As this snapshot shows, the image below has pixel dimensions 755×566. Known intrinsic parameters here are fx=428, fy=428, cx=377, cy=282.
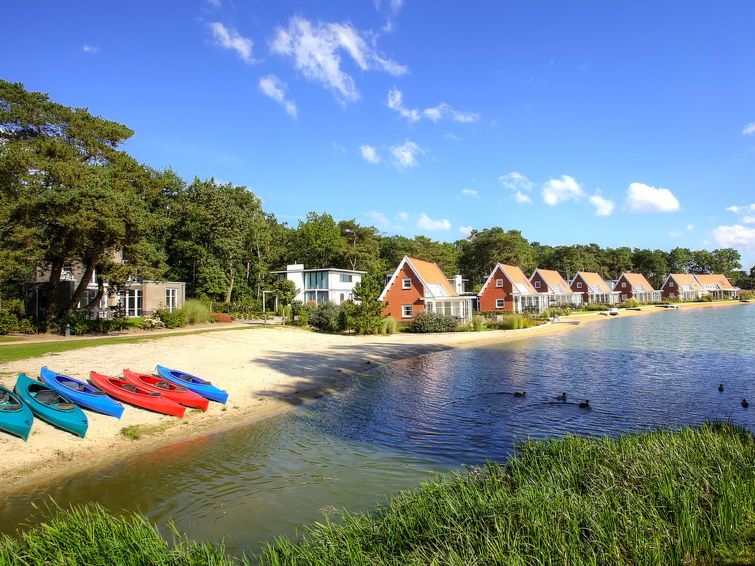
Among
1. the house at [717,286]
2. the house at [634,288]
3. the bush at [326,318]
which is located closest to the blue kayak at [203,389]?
the bush at [326,318]

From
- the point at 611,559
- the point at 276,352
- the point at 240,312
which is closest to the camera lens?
the point at 611,559

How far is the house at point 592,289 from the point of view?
81.9 meters

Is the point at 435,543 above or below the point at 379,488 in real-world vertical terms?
above

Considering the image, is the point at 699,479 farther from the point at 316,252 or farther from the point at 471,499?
the point at 316,252

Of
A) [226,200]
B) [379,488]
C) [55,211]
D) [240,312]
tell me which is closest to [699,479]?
[379,488]

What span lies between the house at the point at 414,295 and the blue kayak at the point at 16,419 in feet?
114

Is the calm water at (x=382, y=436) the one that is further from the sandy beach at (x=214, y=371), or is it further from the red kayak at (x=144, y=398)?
the red kayak at (x=144, y=398)

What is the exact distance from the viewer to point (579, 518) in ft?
18.1

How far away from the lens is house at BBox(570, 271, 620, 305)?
3223 inches

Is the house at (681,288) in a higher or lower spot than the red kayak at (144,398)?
higher

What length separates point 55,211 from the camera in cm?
2673

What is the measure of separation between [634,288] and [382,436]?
9439 centimetres

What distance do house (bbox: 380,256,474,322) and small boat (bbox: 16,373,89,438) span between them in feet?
110

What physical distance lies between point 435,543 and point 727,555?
3.32 metres
